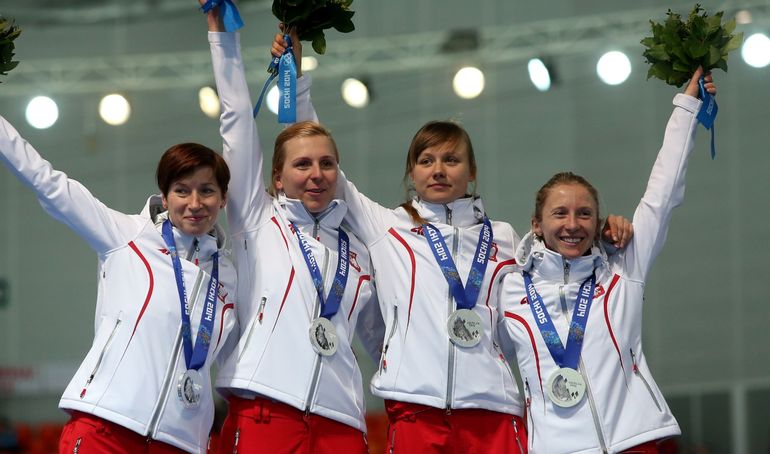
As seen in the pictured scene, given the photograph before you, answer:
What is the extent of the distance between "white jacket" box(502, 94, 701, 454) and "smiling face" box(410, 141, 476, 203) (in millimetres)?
316

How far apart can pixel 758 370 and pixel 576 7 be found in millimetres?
3014

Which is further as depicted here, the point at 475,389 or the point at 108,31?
the point at 108,31

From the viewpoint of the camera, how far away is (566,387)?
364 cm

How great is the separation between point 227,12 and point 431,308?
1219 millimetres

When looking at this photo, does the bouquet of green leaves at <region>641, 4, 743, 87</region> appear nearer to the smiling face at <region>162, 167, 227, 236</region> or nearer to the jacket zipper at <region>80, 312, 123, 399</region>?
the smiling face at <region>162, 167, 227, 236</region>

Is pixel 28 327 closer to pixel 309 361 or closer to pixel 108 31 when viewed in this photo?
pixel 108 31

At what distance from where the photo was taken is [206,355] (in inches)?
143

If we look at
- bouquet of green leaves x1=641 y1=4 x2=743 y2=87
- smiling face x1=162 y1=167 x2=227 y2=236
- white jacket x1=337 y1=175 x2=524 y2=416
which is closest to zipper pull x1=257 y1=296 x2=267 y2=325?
smiling face x1=162 y1=167 x2=227 y2=236

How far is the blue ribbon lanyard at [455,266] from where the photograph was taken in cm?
384

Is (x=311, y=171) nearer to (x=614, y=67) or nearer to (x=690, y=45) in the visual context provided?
(x=690, y=45)

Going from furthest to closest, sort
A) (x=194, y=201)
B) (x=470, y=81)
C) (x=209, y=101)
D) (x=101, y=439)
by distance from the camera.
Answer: (x=209, y=101), (x=470, y=81), (x=194, y=201), (x=101, y=439)

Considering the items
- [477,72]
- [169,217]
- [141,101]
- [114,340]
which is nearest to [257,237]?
[169,217]

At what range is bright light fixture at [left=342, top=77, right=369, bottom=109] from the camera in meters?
8.95

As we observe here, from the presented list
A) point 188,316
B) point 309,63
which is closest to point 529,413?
point 188,316
